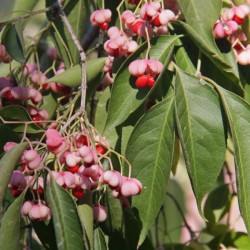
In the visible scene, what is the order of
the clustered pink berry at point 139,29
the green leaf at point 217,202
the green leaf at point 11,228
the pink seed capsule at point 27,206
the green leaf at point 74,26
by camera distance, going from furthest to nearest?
the green leaf at point 217,202
the green leaf at point 74,26
the clustered pink berry at point 139,29
the pink seed capsule at point 27,206
the green leaf at point 11,228

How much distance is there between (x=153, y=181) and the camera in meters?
1.35

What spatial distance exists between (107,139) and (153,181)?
16cm

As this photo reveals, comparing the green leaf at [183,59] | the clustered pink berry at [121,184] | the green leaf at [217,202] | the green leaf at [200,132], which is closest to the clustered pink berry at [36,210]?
the clustered pink berry at [121,184]

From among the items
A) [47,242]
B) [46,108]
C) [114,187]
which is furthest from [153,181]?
[46,108]

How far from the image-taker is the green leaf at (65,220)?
1.17 metres

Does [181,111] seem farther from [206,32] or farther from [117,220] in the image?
[117,220]

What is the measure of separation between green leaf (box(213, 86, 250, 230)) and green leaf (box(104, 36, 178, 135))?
127 millimetres

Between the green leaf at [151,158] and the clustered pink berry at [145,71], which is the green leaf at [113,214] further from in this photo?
the clustered pink berry at [145,71]

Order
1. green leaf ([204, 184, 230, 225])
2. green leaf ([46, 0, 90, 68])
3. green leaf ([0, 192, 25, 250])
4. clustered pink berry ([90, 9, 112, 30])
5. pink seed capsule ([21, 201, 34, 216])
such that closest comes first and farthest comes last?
green leaf ([0, 192, 25, 250]) → pink seed capsule ([21, 201, 34, 216]) → clustered pink berry ([90, 9, 112, 30]) → green leaf ([46, 0, 90, 68]) → green leaf ([204, 184, 230, 225])

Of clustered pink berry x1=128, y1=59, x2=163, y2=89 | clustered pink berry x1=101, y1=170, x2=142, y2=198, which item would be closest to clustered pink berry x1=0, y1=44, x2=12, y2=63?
clustered pink berry x1=128, y1=59, x2=163, y2=89

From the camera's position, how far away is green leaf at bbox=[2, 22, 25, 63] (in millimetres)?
1417

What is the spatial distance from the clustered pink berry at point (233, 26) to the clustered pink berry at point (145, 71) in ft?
0.49

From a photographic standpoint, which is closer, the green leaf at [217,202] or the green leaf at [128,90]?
the green leaf at [128,90]

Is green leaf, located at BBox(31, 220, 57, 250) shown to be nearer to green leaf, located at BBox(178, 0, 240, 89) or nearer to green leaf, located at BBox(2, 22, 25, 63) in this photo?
green leaf, located at BBox(2, 22, 25, 63)
